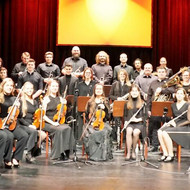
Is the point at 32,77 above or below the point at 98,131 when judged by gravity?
above

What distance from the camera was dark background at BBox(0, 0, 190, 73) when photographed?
426 inches

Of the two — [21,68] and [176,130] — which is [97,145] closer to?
[176,130]

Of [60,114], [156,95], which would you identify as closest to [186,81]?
[156,95]

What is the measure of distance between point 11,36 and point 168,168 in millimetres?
5978

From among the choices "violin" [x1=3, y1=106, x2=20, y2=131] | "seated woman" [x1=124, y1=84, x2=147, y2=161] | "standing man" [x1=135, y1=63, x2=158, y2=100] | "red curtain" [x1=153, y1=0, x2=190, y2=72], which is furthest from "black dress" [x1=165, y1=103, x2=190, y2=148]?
"red curtain" [x1=153, y1=0, x2=190, y2=72]

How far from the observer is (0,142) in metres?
5.85

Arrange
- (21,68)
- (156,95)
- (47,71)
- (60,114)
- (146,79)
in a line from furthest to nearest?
(21,68)
(47,71)
(146,79)
(156,95)
(60,114)

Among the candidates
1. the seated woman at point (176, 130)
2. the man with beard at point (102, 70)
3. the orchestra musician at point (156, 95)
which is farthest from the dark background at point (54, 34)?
the seated woman at point (176, 130)

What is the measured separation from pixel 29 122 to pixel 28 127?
0.21m

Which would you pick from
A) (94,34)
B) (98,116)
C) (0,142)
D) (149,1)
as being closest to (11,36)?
(94,34)

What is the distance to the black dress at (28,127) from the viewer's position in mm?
6496

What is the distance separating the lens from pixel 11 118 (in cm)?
608

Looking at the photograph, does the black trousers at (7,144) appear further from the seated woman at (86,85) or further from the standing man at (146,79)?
the standing man at (146,79)

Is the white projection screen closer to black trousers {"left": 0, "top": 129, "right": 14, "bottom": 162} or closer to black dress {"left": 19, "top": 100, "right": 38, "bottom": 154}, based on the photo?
black dress {"left": 19, "top": 100, "right": 38, "bottom": 154}
